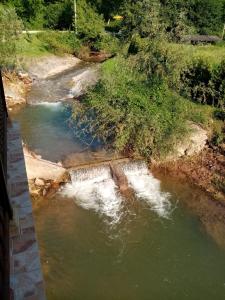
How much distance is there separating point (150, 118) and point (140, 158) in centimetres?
177

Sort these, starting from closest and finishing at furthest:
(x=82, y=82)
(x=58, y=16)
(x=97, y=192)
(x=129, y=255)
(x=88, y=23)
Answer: (x=129, y=255)
(x=97, y=192)
(x=82, y=82)
(x=88, y=23)
(x=58, y=16)

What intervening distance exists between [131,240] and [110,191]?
264 centimetres

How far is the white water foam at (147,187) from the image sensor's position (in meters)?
12.9

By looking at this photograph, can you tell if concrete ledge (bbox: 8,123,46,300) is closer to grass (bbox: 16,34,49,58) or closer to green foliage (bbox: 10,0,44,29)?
grass (bbox: 16,34,49,58)

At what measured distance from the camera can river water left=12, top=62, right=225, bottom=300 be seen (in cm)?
997

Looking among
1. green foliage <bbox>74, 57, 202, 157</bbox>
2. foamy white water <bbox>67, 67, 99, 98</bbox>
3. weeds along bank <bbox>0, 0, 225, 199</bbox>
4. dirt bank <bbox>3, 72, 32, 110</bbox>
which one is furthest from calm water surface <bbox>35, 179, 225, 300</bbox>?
foamy white water <bbox>67, 67, 99, 98</bbox>

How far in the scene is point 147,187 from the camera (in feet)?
45.6

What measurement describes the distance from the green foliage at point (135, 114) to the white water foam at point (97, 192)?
61.6 inches

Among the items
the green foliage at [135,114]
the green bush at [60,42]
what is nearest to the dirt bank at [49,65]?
the green bush at [60,42]

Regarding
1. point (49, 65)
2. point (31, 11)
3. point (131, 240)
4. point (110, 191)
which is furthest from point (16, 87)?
point (31, 11)

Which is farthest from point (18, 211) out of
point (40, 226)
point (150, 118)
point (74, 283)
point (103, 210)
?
point (150, 118)

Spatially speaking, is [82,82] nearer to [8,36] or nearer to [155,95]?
[8,36]

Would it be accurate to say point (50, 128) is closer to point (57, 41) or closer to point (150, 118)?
point (150, 118)

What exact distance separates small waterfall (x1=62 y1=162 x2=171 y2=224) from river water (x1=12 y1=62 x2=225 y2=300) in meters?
0.04
